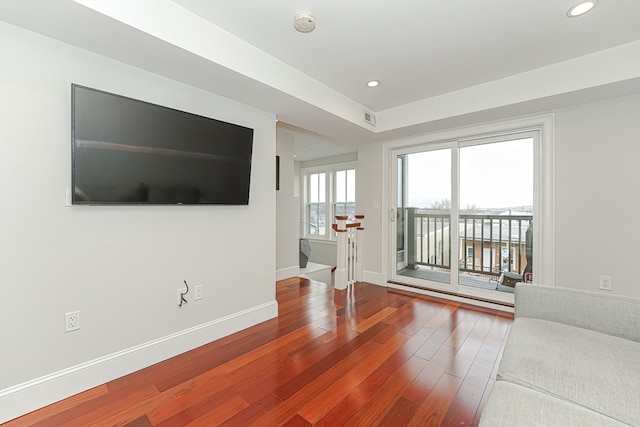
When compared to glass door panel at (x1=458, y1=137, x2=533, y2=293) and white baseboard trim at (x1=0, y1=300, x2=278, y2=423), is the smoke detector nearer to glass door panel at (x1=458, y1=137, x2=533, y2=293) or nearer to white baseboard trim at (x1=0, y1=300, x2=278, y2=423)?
white baseboard trim at (x1=0, y1=300, x2=278, y2=423)

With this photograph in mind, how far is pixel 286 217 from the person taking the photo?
4.74 meters

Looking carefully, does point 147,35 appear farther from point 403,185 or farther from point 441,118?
point 403,185

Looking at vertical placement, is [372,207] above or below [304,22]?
below

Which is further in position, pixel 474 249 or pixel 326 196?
pixel 326 196

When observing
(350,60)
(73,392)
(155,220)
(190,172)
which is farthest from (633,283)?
(73,392)

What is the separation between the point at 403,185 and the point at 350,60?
2291 millimetres

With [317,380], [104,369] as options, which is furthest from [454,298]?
[104,369]

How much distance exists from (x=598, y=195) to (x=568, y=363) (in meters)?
2.25

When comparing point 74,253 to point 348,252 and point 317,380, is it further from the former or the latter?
point 348,252

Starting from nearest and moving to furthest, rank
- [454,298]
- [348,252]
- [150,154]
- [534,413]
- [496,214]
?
[534,413] → [150,154] → [496,214] → [454,298] → [348,252]

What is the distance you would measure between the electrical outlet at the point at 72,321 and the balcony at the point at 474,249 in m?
3.74

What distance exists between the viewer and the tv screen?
1749mm

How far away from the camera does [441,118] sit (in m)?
3.21

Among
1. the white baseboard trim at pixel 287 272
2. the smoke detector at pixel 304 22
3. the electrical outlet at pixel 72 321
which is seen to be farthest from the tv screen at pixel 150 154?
the white baseboard trim at pixel 287 272
